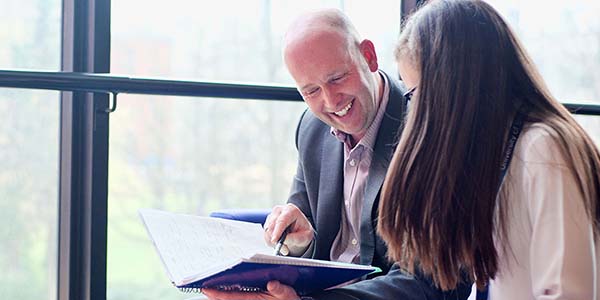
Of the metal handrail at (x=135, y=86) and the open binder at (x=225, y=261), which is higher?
the metal handrail at (x=135, y=86)

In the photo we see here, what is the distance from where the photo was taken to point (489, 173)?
57.2 inches

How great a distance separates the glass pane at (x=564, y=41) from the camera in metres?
3.24

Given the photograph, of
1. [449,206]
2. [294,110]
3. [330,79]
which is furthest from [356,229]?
[294,110]

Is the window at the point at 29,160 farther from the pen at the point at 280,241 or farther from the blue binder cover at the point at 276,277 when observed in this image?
the blue binder cover at the point at 276,277

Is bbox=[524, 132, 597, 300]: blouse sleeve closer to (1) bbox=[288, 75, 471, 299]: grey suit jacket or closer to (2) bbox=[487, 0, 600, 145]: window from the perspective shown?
(1) bbox=[288, 75, 471, 299]: grey suit jacket

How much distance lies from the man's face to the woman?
1.83ft

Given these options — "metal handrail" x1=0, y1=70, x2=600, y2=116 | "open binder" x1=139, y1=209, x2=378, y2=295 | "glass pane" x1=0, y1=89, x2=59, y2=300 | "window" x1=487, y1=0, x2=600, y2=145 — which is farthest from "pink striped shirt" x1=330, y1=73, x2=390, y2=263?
"window" x1=487, y1=0, x2=600, y2=145

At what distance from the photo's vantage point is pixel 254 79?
2750 mm

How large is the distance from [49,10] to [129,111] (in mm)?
382

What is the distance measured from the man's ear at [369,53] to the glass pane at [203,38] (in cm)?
25

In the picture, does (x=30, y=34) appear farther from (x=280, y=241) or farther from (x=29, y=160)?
(x=280, y=241)

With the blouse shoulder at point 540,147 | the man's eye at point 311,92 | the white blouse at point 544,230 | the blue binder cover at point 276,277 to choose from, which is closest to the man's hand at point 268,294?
the blue binder cover at point 276,277

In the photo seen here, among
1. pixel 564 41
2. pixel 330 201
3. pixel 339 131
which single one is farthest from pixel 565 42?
pixel 330 201

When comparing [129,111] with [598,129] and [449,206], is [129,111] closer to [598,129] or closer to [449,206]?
[449,206]
